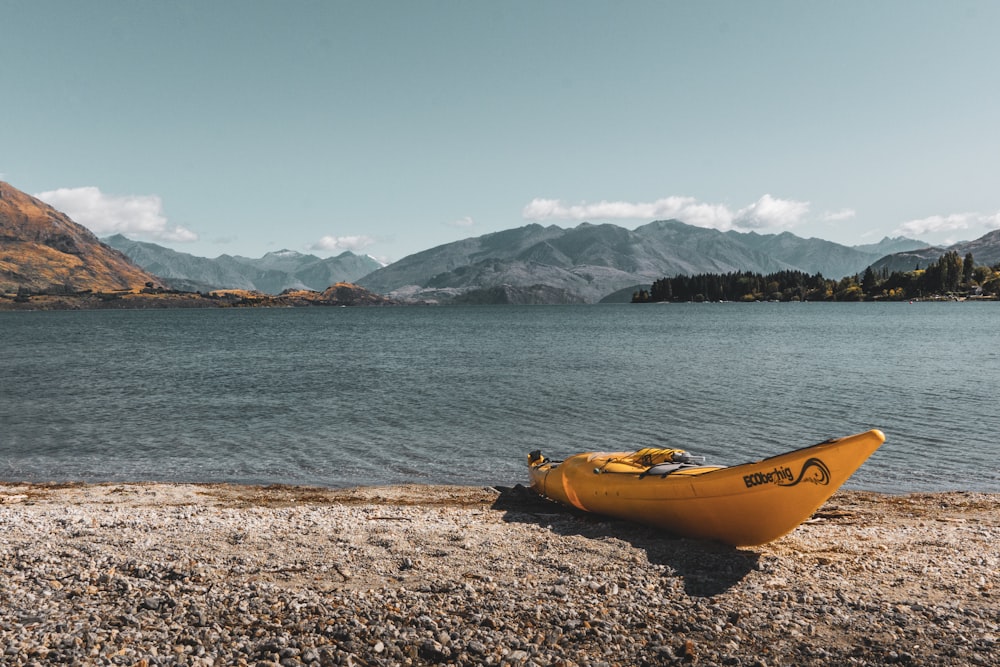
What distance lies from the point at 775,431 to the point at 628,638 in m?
24.5

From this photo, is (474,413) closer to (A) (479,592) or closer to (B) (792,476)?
(B) (792,476)

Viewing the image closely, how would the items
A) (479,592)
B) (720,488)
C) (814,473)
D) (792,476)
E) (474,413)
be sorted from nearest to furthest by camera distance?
1. (479,592)
2. (814,473)
3. (792,476)
4. (720,488)
5. (474,413)

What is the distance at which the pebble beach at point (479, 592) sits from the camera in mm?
8828

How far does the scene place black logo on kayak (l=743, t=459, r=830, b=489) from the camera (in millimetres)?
11797

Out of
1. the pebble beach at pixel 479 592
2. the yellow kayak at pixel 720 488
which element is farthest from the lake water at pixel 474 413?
the pebble beach at pixel 479 592

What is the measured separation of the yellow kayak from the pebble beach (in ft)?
1.56

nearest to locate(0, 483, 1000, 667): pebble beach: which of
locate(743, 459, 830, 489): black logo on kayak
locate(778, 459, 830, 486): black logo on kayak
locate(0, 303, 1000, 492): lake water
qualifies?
locate(743, 459, 830, 489): black logo on kayak

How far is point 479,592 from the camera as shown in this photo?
35.0ft

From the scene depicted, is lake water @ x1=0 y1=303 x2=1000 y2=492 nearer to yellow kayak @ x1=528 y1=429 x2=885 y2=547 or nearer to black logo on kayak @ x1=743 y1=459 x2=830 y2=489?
yellow kayak @ x1=528 y1=429 x2=885 y2=547

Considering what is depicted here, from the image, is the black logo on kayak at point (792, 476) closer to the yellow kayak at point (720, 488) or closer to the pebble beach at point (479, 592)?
the yellow kayak at point (720, 488)

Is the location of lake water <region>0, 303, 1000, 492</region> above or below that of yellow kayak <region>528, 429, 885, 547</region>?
below

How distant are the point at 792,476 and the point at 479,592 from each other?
653 cm

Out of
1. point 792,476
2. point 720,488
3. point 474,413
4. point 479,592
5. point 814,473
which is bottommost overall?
point 474,413

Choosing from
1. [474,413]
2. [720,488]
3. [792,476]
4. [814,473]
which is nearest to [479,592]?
[720,488]
